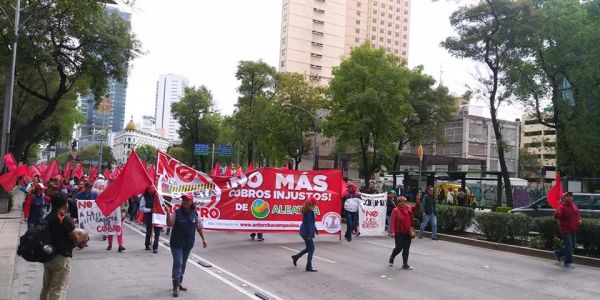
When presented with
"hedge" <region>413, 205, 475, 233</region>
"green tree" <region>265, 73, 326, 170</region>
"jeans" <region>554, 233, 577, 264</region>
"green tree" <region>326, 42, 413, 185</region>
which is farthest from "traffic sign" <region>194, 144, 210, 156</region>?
"jeans" <region>554, 233, 577, 264</region>

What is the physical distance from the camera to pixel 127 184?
11469mm

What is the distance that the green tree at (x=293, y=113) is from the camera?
47125mm

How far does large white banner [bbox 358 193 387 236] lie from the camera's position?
18.5 metres

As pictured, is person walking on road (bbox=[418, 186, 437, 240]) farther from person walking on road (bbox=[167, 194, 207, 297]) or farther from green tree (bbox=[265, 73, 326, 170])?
green tree (bbox=[265, 73, 326, 170])

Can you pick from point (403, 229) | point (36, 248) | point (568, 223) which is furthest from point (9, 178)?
point (568, 223)

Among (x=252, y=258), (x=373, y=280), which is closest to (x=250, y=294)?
(x=373, y=280)

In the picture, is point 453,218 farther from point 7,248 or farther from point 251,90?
point 251,90

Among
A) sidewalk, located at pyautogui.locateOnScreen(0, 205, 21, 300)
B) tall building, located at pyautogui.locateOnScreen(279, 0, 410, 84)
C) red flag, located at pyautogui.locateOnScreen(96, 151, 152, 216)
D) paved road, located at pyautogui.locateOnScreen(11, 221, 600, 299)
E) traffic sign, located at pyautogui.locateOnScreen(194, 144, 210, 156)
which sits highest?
tall building, located at pyautogui.locateOnScreen(279, 0, 410, 84)

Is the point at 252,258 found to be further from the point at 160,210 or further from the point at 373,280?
the point at 373,280

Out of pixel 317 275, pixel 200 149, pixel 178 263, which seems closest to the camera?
pixel 178 263

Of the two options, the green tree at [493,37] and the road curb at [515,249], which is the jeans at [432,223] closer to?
the road curb at [515,249]

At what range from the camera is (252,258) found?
12344 mm

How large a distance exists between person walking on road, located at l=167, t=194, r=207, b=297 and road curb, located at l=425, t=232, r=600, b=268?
34.7ft

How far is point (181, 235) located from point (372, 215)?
37.1ft
